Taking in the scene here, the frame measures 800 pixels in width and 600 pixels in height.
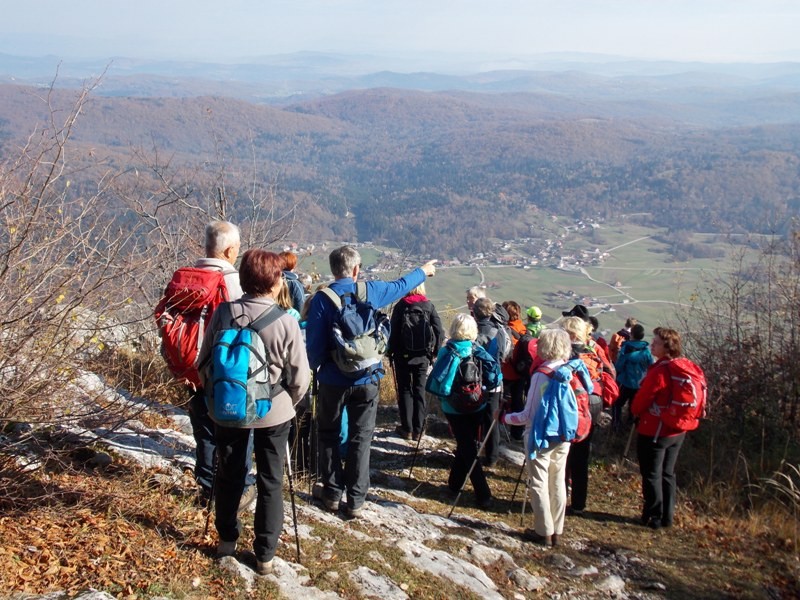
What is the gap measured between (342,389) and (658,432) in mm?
2641

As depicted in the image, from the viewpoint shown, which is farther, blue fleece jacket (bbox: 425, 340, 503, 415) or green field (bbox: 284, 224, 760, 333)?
green field (bbox: 284, 224, 760, 333)

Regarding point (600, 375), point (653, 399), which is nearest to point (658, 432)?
point (653, 399)

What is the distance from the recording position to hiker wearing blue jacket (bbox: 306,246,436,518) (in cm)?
412

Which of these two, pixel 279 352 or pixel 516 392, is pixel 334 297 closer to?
pixel 279 352

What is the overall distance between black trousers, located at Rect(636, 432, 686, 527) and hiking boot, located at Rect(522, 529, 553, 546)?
1.07 meters

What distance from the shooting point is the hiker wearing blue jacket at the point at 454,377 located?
4.90 m

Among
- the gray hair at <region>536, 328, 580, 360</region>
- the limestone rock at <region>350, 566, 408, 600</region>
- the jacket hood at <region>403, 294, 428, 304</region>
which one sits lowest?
the limestone rock at <region>350, 566, 408, 600</region>

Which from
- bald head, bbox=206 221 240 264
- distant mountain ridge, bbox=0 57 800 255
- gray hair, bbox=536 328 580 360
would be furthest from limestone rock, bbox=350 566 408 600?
distant mountain ridge, bbox=0 57 800 255

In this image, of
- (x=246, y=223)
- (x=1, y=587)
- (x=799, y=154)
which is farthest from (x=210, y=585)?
(x=799, y=154)

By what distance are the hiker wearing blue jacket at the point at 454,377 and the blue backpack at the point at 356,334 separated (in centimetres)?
91

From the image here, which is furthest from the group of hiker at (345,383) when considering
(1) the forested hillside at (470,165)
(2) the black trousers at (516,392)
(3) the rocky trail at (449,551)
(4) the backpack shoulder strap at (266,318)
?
Result: (1) the forested hillside at (470,165)

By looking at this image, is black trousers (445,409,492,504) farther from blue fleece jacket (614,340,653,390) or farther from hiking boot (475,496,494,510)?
blue fleece jacket (614,340,653,390)

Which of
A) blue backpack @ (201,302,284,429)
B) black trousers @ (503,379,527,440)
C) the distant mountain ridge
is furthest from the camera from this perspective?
the distant mountain ridge

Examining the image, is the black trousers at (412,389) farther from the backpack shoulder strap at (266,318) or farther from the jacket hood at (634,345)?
the backpack shoulder strap at (266,318)
